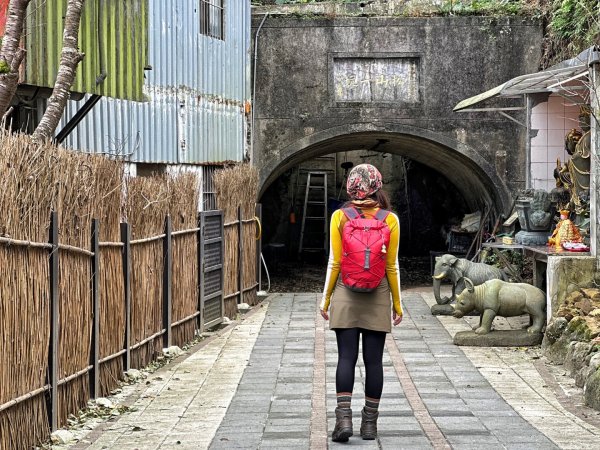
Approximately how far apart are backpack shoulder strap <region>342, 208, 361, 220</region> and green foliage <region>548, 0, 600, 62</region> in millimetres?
7342

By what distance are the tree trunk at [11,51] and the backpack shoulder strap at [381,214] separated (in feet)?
10.1

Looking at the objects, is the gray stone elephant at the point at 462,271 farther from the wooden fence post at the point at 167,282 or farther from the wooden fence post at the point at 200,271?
the wooden fence post at the point at 167,282

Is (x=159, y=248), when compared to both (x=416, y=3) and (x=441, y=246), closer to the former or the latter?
(x=416, y=3)

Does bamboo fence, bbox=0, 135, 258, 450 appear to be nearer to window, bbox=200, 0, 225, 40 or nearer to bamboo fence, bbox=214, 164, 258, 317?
bamboo fence, bbox=214, 164, 258, 317

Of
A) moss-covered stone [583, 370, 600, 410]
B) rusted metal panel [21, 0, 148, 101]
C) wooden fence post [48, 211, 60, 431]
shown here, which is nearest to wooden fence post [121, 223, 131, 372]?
rusted metal panel [21, 0, 148, 101]

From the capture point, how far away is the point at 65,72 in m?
8.52

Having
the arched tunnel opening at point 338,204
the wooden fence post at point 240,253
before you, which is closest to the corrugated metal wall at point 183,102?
the wooden fence post at point 240,253

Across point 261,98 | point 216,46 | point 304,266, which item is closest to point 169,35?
point 216,46

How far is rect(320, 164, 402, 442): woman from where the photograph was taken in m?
6.72

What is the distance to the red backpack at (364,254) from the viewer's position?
665 centimetres

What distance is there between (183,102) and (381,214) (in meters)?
9.04

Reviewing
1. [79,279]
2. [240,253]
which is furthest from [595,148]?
[79,279]

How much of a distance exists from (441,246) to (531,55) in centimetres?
858

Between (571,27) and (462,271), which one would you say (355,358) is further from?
(571,27)
